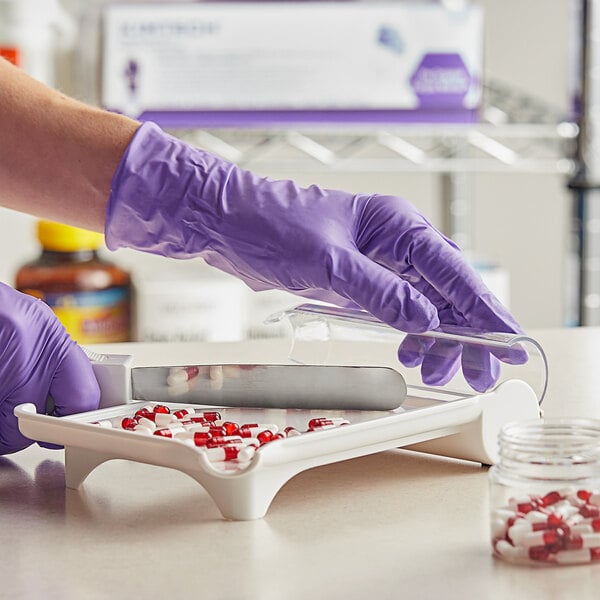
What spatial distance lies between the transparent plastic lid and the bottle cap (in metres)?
0.94

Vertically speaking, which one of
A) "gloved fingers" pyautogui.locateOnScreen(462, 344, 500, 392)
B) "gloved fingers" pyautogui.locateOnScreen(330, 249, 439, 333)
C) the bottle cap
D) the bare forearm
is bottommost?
"gloved fingers" pyautogui.locateOnScreen(462, 344, 500, 392)

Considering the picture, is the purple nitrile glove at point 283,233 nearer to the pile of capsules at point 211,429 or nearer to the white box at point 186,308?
the pile of capsules at point 211,429

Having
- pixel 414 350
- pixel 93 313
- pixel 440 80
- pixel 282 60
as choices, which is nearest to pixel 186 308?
pixel 93 313

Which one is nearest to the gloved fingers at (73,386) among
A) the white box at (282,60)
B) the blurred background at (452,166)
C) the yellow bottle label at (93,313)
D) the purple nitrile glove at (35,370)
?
the purple nitrile glove at (35,370)

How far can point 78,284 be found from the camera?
1.67 metres

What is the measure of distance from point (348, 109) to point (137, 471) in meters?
1.21

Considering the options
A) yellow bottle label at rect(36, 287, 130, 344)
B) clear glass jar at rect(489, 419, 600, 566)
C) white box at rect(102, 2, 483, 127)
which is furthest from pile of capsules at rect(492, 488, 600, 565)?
white box at rect(102, 2, 483, 127)

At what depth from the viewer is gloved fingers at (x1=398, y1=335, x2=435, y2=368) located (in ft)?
2.44

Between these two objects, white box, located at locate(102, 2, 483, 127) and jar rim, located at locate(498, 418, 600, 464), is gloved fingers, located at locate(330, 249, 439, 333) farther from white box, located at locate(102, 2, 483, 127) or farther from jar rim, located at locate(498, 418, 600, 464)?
white box, located at locate(102, 2, 483, 127)

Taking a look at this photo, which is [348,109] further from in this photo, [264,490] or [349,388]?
[264,490]

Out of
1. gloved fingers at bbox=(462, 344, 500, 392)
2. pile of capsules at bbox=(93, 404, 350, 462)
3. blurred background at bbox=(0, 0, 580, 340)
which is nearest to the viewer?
pile of capsules at bbox=(93, 404, 350, 462)

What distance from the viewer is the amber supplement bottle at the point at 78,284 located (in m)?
1.65

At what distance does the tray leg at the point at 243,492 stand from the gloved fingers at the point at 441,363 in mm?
177

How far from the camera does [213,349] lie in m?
1.16
